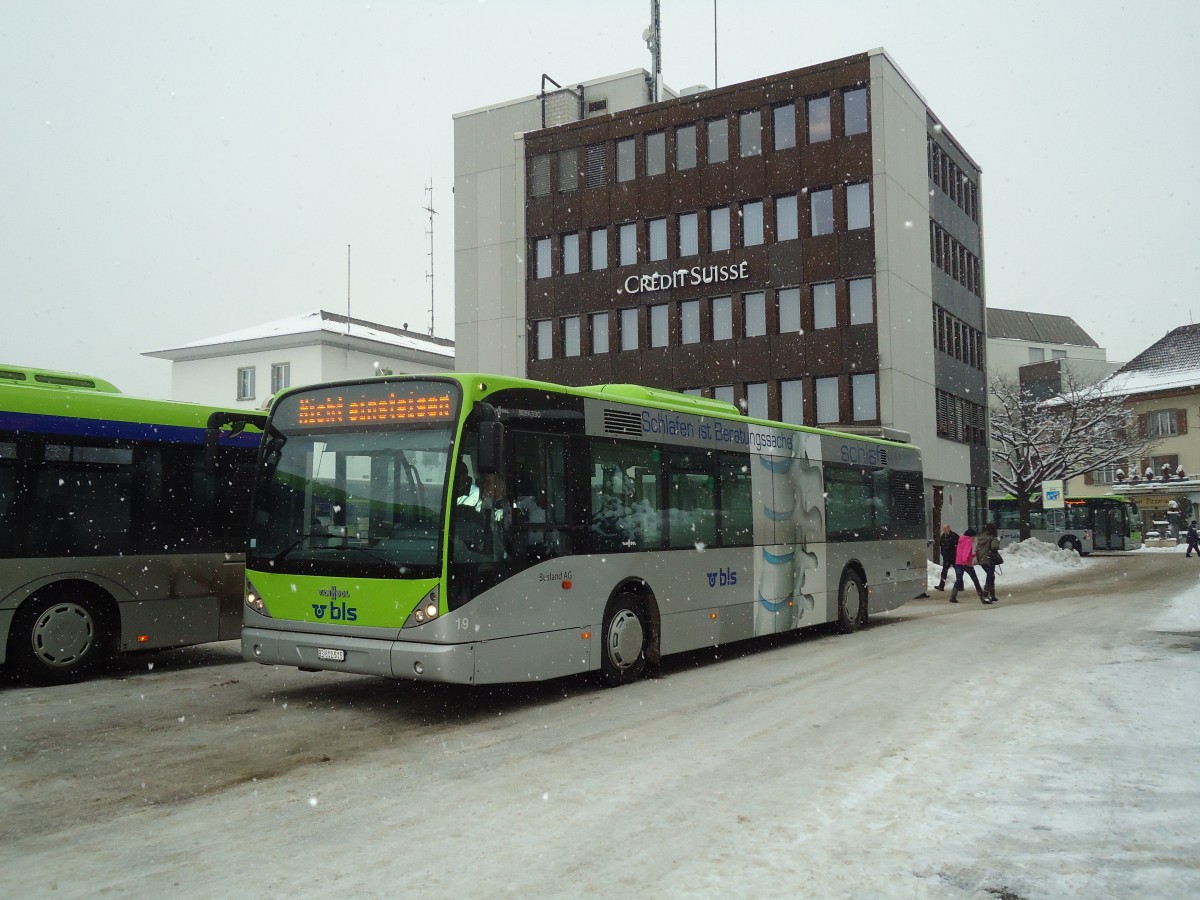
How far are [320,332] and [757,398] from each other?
22.8m

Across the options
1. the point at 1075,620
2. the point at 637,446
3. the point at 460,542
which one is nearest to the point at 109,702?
the point at 460,542

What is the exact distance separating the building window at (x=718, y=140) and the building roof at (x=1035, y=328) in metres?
53.0

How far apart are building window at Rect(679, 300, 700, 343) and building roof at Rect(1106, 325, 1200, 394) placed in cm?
3964

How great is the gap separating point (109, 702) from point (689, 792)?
612 centimetres

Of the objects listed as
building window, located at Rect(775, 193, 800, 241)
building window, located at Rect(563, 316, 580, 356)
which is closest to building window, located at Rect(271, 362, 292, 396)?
building window, located at Rect(563, 316, 580, 356)

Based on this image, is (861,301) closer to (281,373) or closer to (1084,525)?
(1084,525)

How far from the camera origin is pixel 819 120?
38.0m

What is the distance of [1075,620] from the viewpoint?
17297mm

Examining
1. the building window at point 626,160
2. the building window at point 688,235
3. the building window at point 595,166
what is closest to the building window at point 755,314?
the building window at point 688,235

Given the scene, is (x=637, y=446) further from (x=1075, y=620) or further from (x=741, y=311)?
(x=741, y=311)

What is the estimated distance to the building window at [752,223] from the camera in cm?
3928

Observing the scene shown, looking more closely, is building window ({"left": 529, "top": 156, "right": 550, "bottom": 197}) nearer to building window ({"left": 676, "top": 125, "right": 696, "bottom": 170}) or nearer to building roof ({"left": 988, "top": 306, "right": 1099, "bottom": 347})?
building window ({"left": 676, "top": 125, "right": 696, "bottom": 170})

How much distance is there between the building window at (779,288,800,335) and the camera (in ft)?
126

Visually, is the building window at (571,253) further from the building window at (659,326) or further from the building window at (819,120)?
the building window at (819,120)
